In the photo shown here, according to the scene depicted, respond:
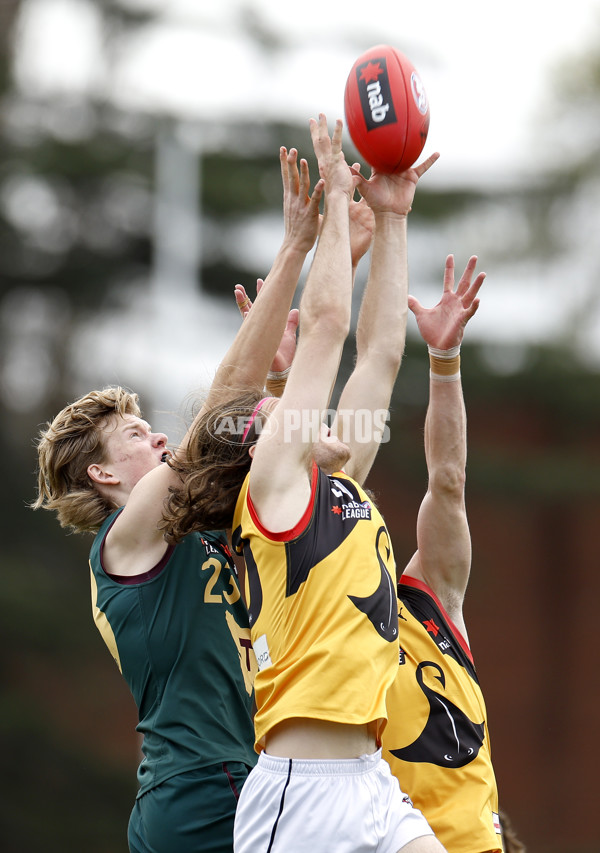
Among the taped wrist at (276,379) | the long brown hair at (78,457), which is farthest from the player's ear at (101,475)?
the taped wrist at (276,379)

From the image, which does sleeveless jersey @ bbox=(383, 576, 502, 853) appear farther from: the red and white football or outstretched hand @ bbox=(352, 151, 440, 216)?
the red and white football

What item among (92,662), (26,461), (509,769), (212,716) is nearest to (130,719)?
(92,662)

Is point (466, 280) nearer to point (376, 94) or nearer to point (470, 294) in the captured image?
point (470, 294)

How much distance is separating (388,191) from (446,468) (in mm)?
1113

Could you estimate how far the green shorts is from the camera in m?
3.64

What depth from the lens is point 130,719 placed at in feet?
46.4

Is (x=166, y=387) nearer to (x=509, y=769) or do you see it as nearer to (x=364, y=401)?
(x=509, y=769)

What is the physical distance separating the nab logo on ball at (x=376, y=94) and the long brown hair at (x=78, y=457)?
151 centimetres

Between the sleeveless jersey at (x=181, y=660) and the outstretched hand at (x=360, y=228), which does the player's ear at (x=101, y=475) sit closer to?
the sleeveless jersey at (x=181, y=660)

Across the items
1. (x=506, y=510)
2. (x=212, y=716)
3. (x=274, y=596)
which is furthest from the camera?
(x=506, y=510)

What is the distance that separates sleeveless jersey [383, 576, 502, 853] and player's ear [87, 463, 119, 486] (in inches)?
47.8

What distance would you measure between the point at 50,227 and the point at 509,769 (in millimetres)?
9811

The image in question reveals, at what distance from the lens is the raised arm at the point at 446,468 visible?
4164 millimetres

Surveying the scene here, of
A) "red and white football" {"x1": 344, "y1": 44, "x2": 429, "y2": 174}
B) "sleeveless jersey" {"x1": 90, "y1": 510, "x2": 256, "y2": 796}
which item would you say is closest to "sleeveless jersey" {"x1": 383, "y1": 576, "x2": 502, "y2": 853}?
"sleeveless jersey" {"x1": 90, "y1": 510, "x2": 256, "y2": 796}
